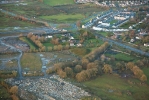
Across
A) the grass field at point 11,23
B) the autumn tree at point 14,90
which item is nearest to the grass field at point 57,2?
the grass field at point 11,23

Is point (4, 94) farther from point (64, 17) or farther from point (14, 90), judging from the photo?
point (64, 17)

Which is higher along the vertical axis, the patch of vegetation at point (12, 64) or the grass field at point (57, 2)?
the grass field at point (57, 2)

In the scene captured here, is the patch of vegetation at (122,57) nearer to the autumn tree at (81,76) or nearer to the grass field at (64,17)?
the autumn tree at (81,76)

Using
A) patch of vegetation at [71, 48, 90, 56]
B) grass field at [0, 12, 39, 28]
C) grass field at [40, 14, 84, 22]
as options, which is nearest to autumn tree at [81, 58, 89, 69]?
patch of vegetation at [71, 48, 90, 56]

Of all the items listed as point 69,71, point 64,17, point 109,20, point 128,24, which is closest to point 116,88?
point 69,71

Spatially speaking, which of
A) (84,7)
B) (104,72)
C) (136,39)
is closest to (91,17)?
(84,7)
